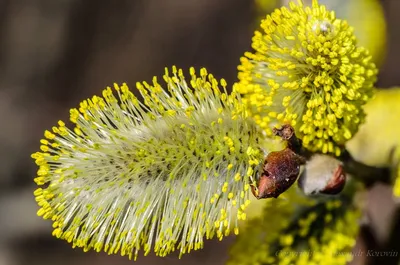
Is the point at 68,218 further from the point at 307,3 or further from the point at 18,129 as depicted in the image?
the point at 18,129

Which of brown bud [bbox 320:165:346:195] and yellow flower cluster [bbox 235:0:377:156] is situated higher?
yellow flower cluster [bbox 235:0:377:156]

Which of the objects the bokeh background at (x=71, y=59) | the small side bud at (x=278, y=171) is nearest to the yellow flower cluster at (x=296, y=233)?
the small side bud at (x=278, y=171)

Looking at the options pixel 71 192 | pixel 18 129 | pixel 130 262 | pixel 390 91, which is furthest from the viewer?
pixel 18 129

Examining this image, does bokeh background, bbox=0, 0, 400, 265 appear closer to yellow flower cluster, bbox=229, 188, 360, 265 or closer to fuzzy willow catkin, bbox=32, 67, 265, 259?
yellow flower cluster, bbox=229, 188, 360, 265

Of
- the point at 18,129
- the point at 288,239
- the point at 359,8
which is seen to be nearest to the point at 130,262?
the point at 18,129

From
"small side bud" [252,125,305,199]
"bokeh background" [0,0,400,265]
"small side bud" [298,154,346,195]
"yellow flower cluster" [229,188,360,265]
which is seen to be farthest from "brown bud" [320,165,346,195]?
"bokeh background" [0,0,400,265]

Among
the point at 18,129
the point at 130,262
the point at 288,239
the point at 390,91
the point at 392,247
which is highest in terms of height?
the point at 18,129

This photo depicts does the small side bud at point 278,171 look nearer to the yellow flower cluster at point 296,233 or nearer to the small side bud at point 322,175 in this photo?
the small side bud at point 322,175

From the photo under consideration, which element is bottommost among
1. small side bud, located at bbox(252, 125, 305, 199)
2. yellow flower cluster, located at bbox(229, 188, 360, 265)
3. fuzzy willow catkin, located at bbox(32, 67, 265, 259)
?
yellow flower cluster, located at bbox(229, 188, 360, 265)
